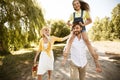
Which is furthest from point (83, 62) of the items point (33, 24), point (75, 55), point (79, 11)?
point (33, 24)

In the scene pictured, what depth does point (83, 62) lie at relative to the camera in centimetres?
454

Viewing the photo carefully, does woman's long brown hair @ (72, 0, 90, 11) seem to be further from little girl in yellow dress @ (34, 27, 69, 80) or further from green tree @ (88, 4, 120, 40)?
green tree @ (88, 4, 120, 40)

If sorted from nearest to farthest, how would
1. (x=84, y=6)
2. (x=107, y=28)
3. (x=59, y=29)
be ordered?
(x=84, y=6) → (x=59, y=29) → (x=107, y=28)

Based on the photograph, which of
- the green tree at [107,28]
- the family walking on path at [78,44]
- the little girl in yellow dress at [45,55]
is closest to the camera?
the family walking on path at [78,44]

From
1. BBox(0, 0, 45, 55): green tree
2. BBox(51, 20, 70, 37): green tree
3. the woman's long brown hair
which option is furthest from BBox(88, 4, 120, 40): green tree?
Answer: the woman's long brown hair

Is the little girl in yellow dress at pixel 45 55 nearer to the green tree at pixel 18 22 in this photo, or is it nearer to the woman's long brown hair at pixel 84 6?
the woman's long brown hair at pixel 84 6

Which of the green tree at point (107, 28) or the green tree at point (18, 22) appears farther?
the green tree at point (107, 28)

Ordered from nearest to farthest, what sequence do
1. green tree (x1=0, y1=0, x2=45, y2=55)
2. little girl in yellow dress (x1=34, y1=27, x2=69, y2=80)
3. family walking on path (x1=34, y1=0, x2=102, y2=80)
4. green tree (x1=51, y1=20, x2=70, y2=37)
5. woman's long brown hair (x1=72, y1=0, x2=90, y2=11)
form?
family walking on path (x1=34, y1=0, x2=102, y2=80) → woman's long brown hair (x1=72, y1=0, x2=90, y2=11) → little girl in yellow dress (x1=34, y1=27, x2=69, y2=80) → green tree (x1=0, y1=0, x2=45, y2=55) → green tree (x1=51, y1=20, x2=70, y2=37)

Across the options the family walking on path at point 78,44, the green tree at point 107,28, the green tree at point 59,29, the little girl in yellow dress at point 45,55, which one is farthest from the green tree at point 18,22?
the green tree at point 107,28

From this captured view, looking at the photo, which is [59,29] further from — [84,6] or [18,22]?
[84,6]

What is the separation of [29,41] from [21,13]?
195 centimetres

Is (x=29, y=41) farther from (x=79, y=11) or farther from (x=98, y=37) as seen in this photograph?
(x=98, y=37)

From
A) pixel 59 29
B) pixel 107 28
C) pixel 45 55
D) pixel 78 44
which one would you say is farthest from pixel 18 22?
pixel 107 28

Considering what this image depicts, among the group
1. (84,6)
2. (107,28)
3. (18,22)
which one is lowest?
(107,28)
